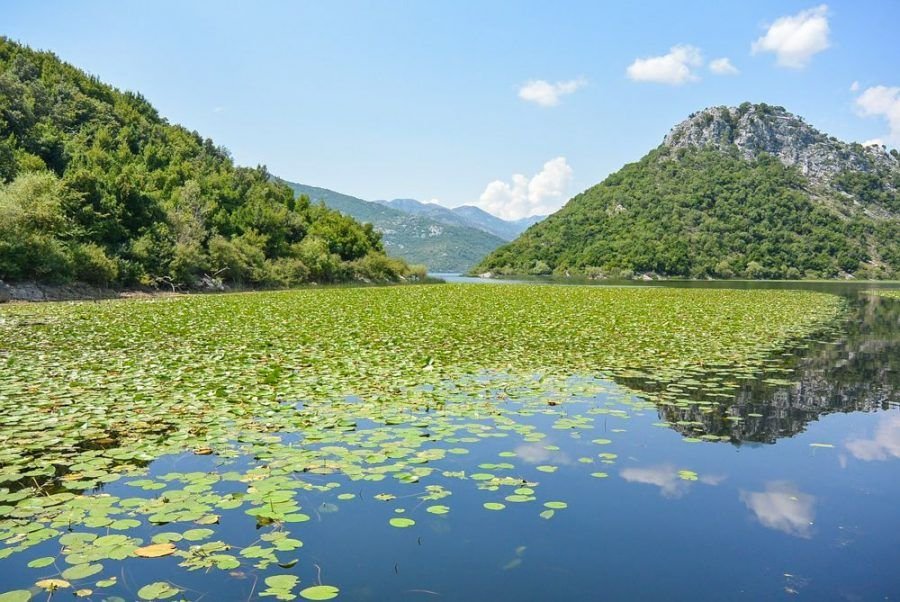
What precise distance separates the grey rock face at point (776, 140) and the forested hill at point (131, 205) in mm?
111568

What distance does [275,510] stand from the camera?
546cm

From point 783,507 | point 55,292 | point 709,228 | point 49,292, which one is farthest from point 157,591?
point 709,228

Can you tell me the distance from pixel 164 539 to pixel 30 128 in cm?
7131

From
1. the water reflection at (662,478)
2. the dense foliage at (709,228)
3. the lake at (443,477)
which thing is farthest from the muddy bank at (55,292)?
the dense foliage at (709,228)

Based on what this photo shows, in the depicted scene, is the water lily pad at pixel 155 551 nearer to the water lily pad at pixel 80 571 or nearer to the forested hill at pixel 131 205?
the water lily pad at pixel 80 571

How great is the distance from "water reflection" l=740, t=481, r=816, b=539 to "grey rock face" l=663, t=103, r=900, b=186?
172 m

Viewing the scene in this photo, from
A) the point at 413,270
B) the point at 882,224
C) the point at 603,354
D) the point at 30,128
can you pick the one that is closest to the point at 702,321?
the point at 603,354

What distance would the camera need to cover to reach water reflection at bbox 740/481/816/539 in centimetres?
551

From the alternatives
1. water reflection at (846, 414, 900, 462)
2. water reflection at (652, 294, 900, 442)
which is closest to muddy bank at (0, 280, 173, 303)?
water reflection at (652, 294, 900, 442)

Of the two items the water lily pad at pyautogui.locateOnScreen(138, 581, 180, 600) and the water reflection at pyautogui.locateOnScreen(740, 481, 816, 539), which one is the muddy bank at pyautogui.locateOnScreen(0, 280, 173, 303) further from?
the water reflection at pyautogui.locateOnScreen(740, 481, 816, 539)

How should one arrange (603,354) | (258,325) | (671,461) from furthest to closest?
(258,325) < (603,354) < (671,461)

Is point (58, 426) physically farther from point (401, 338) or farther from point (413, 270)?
point (413, 270)

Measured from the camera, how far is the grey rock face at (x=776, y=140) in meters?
160

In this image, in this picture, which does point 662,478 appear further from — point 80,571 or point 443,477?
point 80,571
